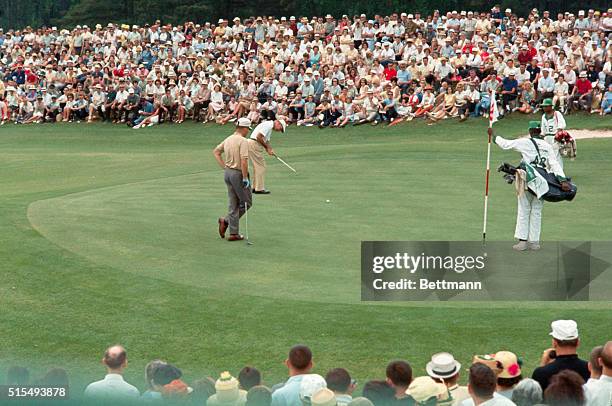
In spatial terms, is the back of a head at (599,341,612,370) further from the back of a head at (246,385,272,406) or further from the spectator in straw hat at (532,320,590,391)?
the back of a head at (246,385,272,406)

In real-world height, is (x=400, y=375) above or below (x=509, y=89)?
above

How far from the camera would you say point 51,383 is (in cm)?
796

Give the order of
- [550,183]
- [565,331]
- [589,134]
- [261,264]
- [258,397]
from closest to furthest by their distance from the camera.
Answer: [258,397]
[565,331]
[261,264]
[550,183]
[589,134]

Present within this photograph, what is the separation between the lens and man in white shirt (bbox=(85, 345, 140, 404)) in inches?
305

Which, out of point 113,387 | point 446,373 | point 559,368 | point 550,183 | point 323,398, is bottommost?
point 550,183

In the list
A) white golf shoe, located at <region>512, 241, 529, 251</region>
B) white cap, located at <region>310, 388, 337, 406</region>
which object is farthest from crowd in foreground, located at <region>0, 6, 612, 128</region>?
white cap, located at <region>310, 388, 337, 406</region>

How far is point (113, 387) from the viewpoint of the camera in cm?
835

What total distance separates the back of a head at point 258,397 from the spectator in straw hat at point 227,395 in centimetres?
8

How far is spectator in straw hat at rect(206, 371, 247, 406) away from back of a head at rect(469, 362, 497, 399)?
171 cm

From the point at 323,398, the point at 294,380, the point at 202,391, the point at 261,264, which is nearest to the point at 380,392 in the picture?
the point at 323,398

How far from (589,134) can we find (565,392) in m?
25.4

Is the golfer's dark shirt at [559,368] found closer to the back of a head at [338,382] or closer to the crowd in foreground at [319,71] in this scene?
the back of a head at [338,382]

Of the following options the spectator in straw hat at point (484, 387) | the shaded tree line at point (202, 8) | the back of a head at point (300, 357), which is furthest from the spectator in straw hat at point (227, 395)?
the shaded tree line at point (202, 8)

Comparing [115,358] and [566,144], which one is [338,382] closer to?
[115,358]
